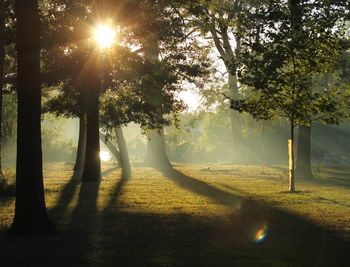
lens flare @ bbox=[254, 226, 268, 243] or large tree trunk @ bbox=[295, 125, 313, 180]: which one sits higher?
large tree trunk @ bbox=[295, 125, 313, 180]

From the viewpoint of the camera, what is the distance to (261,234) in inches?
491

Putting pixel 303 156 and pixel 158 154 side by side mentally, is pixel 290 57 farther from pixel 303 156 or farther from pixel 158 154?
pixel 158 154

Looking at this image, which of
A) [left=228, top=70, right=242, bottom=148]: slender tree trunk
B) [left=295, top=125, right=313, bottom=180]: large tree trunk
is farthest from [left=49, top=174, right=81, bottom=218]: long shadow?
[left=228, top=70, right=242, bottom=148]: slender tree trunk

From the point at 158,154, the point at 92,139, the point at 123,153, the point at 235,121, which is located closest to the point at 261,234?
the point at 92,139

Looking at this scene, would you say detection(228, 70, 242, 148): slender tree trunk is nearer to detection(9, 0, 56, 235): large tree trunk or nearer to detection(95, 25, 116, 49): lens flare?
detection(95, 25, 116, 49): lens flare

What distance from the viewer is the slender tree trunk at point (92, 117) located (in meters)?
27.8

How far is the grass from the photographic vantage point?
976cm

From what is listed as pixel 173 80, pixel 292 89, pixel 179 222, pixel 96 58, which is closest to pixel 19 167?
pixel 179 222

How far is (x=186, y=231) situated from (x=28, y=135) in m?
3.99

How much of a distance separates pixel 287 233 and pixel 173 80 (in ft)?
57.1

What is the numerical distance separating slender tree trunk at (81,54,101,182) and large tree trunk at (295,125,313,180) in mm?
12115

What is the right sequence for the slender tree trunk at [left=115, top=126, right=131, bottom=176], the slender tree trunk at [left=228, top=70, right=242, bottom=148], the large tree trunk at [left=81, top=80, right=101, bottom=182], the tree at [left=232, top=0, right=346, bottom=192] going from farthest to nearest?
the slender tree trunk at [left=228, top=70, right=242, bottom=148] → the slender tree trunk at [left=115, top=126, right=131, bottom=176] → the large tree trunk at [left=81, top=80, right=101, bottom=182] → the tree at [left=232, top=0, right=346, bottom=192]

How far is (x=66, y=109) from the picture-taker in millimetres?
30469

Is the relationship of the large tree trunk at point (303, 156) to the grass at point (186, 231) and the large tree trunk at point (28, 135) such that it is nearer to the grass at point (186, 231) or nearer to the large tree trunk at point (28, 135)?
the grass at point (186, 231)
